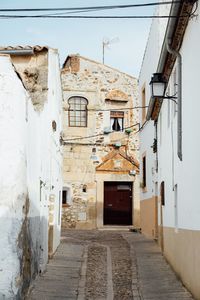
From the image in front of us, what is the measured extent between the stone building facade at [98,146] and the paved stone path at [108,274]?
6.70 metres

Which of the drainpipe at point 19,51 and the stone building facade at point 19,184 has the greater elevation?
the drainpipe at point 19,51

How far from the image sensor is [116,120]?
24109mm

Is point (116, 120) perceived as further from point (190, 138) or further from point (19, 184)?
point (19, 184)

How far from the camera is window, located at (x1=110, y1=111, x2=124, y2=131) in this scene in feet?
78.7

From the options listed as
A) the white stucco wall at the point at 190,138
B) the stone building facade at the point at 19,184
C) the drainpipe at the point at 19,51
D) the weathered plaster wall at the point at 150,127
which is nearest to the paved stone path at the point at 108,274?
the stone building facade at the point at 19,184

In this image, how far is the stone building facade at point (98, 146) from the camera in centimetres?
2327

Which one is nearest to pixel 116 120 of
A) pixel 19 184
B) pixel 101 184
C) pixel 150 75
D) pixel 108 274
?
pixel 101 184

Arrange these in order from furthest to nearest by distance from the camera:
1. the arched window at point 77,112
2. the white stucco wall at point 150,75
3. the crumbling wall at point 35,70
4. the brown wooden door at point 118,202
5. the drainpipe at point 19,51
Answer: the brown wooden door at point 118,202 → the arched window at point 77,112 → the white stucco wall at point 150,75 → the crumbling wall at point 35,70 → the drainpipe at point 19,51

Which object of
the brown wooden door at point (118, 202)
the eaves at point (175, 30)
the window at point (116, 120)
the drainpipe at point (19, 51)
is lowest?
the brown wooden door at point (118, 202)

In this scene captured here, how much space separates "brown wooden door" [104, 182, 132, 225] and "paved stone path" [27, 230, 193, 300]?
24.6 ft

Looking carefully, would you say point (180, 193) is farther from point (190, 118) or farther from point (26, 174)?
point (26, 174)

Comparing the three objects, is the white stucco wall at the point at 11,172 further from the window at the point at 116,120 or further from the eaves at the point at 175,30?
the window at the point at 116,120

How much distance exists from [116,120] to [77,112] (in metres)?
1.91

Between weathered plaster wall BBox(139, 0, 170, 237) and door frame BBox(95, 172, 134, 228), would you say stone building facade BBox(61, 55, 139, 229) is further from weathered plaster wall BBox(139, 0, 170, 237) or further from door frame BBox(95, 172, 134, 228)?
weathered plaster wall BBox(139, 0, 170, 237)
